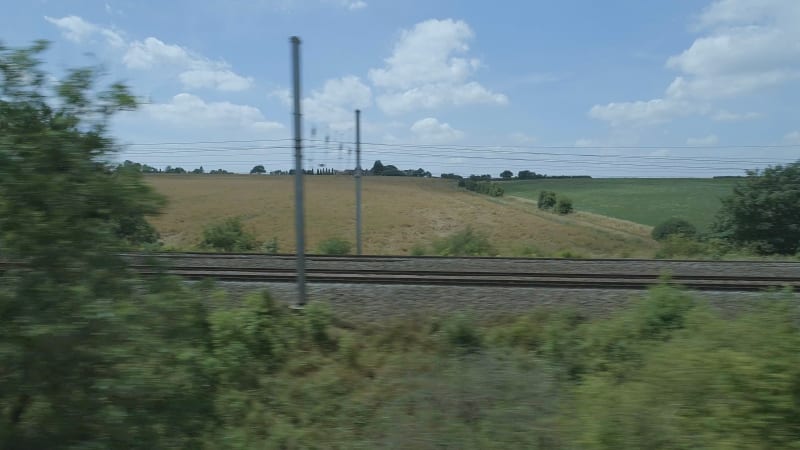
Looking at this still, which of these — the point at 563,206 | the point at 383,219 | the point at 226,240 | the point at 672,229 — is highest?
the point at 563,206

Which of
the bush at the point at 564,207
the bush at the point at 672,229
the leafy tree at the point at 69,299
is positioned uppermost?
the leafy tree at the point at 69,299

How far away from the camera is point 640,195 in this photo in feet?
247

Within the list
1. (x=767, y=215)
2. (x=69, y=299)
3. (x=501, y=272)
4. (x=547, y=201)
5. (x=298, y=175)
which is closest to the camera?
(x=69, y=299)

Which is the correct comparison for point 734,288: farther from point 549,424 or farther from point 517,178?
point 517,178

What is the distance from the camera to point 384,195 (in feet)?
200

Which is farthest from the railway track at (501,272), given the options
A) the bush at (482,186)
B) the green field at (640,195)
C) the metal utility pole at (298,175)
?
the bush at (482,186)

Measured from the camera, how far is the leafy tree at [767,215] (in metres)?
26.8

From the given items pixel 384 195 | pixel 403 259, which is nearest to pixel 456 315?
pixel 403 259

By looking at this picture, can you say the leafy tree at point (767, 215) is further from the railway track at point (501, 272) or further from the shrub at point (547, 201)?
the shrub at point (547, 201)

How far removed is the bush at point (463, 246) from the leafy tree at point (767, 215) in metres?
12.9

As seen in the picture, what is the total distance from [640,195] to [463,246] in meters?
59.4

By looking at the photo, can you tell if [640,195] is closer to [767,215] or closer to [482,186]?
[482,186]

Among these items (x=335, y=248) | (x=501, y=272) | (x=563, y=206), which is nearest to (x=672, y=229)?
(x=563, y=206)

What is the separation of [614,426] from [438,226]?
133 ft
